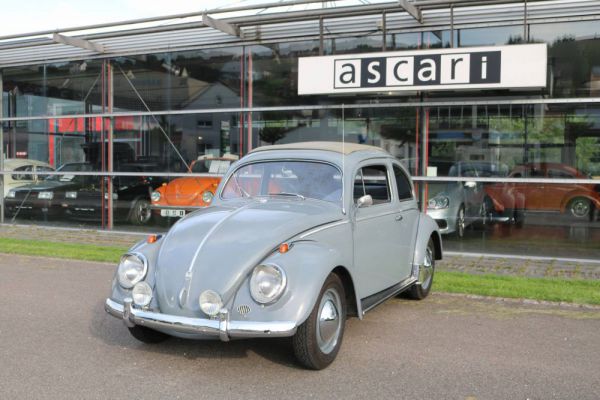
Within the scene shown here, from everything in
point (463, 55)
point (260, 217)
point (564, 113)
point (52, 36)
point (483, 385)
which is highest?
point (52, 36)

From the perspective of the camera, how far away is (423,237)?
6777 millimetres

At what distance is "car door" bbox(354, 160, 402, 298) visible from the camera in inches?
214

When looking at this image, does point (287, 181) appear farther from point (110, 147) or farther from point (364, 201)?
point (110, 147)

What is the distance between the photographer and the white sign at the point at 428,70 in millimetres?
9586

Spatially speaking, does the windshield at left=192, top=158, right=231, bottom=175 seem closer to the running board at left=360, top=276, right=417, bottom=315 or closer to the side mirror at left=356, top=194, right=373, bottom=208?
the running board at left=360, top=276, right=417, bottom=315

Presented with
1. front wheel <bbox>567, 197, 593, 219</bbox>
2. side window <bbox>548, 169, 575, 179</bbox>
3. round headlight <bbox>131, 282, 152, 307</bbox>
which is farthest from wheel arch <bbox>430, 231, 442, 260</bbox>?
front wheel <bbox>567, 197, 593, 219</bbox>

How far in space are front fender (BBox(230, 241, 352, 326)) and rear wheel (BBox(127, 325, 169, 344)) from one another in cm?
113

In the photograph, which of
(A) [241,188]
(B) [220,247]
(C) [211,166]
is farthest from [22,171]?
(B) [220,247]

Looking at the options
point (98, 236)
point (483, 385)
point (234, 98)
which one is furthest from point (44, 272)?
point (483, 385)

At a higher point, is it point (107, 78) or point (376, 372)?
point (107, 78)

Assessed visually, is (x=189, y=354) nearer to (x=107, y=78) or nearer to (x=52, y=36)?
(x=52, y=36)

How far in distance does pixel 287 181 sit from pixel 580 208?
6989 millimetres

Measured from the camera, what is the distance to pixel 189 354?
500 centimetres

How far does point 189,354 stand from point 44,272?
4.69 m
